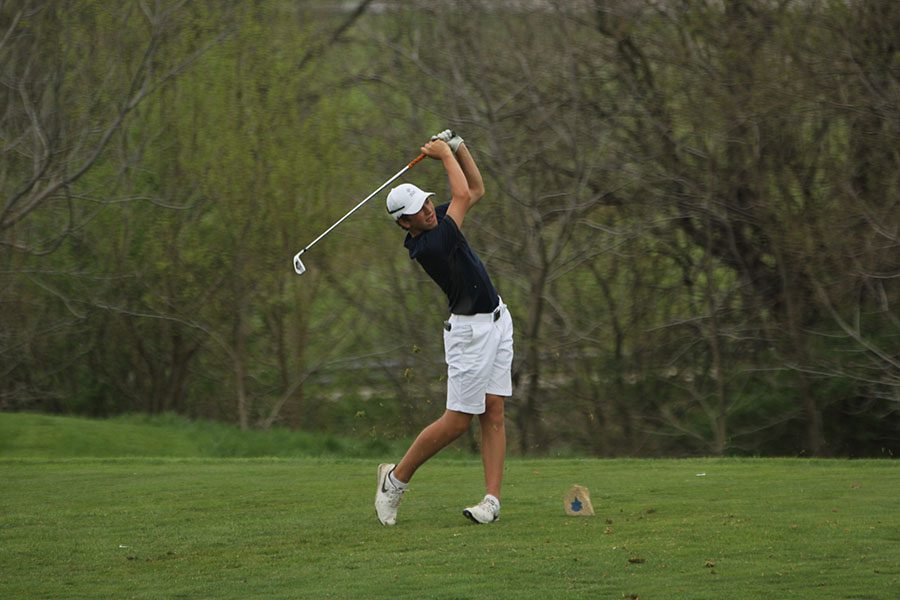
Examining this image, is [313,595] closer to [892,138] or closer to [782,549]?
[782,549]

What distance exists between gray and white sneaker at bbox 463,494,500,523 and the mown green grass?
0.06 meters

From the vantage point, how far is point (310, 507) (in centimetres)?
902

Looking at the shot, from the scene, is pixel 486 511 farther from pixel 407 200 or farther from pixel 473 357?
pixel 407 200

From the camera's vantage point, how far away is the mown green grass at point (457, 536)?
6.43 meters

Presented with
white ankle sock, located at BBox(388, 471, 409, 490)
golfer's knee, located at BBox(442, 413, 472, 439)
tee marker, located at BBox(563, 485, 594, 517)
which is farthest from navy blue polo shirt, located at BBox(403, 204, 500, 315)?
tee marker, located at BBox(563, 485, 594, 517)

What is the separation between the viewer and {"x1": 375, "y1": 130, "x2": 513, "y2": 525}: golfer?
791 cm

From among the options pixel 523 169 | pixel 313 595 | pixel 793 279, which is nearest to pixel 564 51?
pixel 523 169

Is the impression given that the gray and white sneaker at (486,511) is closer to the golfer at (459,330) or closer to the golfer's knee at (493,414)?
the golfer at (459,330)

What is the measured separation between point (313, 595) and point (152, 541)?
1839 millimetres

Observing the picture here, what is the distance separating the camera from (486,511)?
8.06 meters

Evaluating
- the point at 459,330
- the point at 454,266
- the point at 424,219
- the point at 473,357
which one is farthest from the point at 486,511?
the point at 424,219

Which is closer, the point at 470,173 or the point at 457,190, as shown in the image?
the point at 457,190

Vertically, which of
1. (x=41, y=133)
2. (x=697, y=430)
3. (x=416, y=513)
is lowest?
(x=697, y=430)

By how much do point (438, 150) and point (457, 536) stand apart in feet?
7.05
